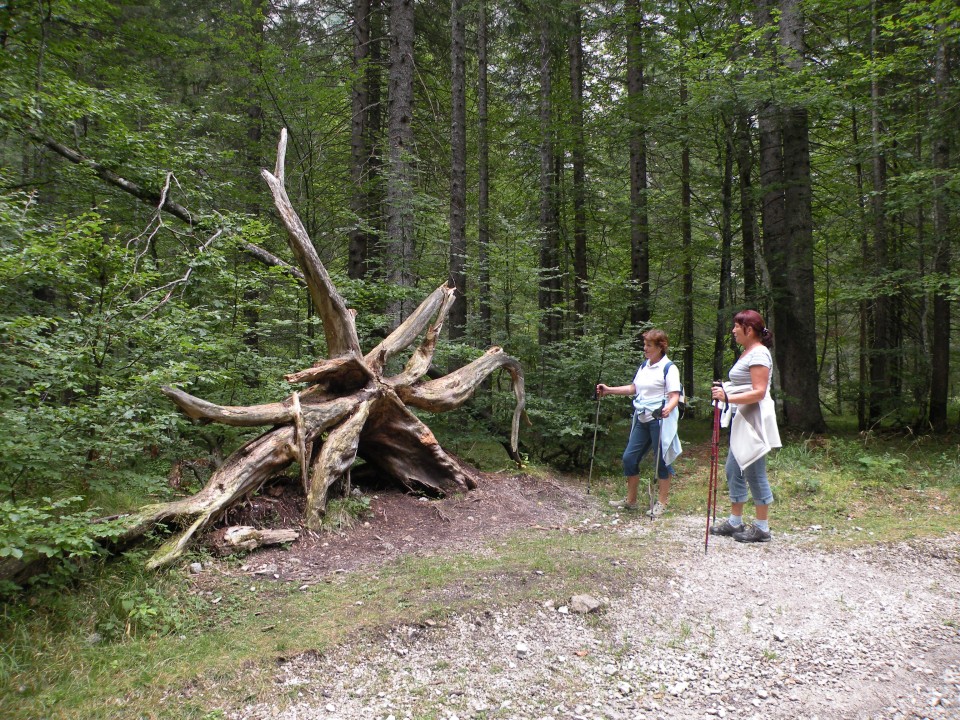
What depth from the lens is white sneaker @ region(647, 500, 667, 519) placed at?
6175 mm

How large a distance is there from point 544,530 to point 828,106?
334 inches

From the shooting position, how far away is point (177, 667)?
2967mm

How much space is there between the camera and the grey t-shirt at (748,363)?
452cm

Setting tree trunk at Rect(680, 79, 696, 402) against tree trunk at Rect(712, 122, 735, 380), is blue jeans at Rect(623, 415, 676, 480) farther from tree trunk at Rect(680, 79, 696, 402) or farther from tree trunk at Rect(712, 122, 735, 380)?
tree trunk at Rect(680, 79, 696, 402)

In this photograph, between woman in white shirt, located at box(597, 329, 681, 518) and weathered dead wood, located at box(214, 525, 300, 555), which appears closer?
weathered dead wood, located at box(214, 525, 300, 555)

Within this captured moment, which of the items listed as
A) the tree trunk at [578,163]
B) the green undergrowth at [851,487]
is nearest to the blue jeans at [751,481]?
the green undergrowth at [851,487]

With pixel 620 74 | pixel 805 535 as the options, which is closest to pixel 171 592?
pixel 805 535

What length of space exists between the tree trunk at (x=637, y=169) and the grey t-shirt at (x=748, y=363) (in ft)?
22.1

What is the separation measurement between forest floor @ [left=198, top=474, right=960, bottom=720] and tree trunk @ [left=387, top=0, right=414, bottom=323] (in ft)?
17.0

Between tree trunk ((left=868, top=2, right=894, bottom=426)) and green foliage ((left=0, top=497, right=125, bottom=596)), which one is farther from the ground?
tree trunk ((left=868, top=2, right=894, bottom=426))

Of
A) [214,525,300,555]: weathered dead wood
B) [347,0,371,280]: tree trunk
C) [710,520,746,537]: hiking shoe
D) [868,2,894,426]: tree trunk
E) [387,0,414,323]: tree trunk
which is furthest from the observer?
[347,0,371,280]: tree trunk

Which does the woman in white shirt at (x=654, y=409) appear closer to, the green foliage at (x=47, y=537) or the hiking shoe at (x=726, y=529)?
the hiking shoe at (x=726, y=529)

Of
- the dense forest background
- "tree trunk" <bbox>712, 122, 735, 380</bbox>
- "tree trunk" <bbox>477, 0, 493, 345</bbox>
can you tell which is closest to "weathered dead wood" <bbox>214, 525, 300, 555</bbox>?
the dense forest background

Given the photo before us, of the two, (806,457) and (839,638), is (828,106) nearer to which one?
(806,457)
